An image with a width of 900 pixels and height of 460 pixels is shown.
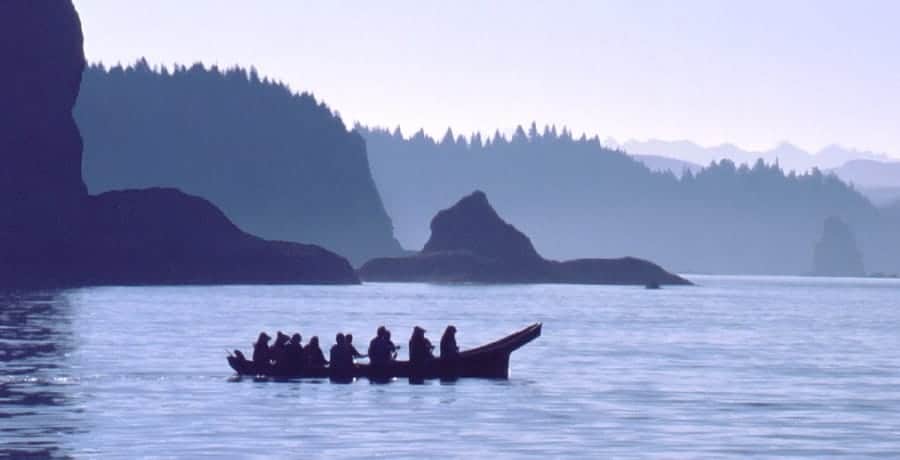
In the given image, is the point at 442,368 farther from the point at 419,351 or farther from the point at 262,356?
the point at 262,356

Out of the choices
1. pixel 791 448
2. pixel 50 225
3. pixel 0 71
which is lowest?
pixel 791 448

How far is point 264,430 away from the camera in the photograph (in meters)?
47.1

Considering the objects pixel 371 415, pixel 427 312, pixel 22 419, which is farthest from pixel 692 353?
pixel 427 312

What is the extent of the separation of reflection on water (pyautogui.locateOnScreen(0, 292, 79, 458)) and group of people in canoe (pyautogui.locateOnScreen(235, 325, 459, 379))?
7.19m

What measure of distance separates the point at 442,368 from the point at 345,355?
11.5ft

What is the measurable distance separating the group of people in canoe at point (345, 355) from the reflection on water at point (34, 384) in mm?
7192

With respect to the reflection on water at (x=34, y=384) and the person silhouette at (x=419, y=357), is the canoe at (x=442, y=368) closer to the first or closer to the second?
the person silhouette at (x=419, y=357)

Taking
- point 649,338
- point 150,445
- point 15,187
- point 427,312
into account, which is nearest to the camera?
point 150,445

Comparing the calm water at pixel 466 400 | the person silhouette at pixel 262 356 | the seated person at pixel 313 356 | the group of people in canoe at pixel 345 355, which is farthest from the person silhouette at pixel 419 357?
the person silhouette at pixel 262 356

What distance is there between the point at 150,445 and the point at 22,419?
7.02 meters

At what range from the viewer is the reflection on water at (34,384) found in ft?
143

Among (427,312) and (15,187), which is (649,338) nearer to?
(427,312)

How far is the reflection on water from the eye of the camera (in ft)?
143

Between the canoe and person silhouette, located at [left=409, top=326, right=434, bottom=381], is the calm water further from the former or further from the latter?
person silhouette, located at [left=409, top=326, right=434, bottom=381]
